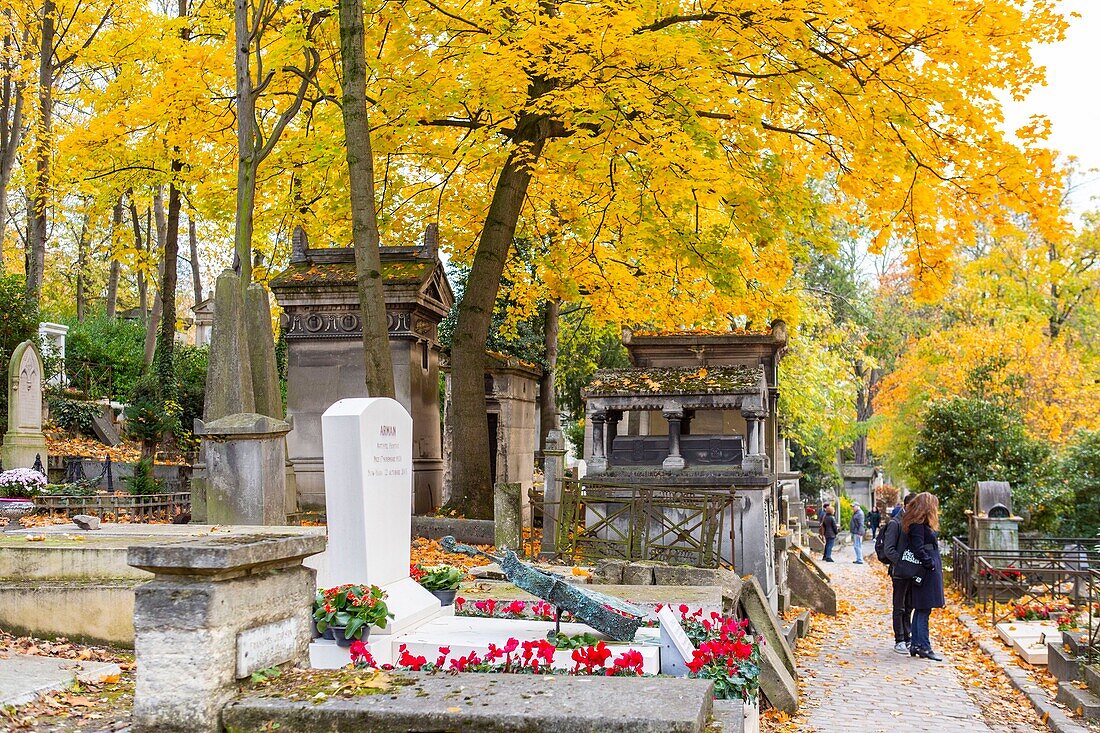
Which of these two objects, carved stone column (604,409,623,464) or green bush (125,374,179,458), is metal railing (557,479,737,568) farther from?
green bush (125,374,179,458)

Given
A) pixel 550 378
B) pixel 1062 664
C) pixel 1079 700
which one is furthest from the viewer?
pixel 550 378

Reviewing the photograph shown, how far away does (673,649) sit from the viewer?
6723 millimetres

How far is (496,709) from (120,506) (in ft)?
36.2

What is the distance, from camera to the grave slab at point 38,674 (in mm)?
5480

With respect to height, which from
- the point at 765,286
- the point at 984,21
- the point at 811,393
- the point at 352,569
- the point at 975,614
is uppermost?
the point at 984,21

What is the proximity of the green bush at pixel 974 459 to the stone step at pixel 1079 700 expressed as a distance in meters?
12.7

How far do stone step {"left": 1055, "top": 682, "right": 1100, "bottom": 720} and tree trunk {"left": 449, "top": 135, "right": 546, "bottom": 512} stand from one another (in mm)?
8096

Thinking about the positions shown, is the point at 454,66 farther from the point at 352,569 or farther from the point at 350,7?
the point at 352,569

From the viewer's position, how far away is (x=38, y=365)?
20609 mm

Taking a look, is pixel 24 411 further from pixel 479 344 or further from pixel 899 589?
pixel 899 589

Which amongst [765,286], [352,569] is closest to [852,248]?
[765,286]

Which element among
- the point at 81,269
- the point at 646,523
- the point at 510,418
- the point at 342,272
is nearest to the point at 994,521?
the point at 646,523

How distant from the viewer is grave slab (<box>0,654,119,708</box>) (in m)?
5.48

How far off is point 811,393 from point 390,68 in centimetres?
1823
